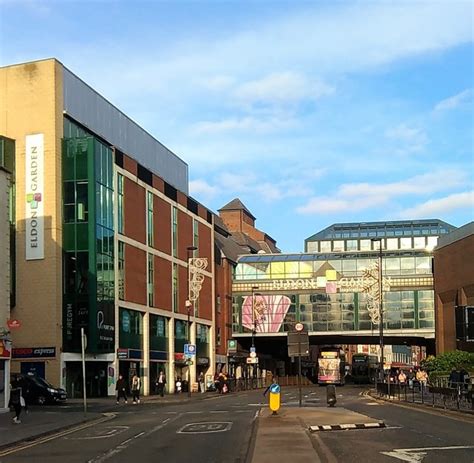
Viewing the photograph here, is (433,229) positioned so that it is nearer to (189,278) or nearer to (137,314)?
(189,278)

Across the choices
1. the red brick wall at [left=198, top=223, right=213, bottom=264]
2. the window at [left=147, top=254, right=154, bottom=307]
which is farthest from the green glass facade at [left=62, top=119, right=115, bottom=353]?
the red brick wall at [left=198, top=223, right=213, bottom=264]

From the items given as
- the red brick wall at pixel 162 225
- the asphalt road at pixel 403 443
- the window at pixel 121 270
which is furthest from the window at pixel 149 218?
the asphalt road at pixel 403 443

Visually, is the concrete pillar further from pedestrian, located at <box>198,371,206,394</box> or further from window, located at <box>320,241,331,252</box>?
window, located at <box>320,241,331,252</box>

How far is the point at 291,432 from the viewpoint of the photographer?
67.5ft

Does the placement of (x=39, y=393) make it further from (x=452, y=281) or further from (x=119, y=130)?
(x=452, y=281)

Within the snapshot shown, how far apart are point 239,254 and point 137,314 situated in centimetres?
3651

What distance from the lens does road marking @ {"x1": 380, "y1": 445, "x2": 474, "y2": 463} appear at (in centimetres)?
1569

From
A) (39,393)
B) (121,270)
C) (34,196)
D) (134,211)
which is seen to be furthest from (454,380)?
(134,211)

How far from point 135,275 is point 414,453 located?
141 feet

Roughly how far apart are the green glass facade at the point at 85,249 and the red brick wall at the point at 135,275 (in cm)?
413

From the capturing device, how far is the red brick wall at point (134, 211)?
5717cm

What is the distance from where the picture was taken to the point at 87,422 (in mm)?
29266

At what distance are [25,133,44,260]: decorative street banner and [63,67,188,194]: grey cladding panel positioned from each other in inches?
137

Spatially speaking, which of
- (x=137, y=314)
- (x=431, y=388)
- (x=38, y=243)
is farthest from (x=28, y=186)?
(x=431, y=388)
